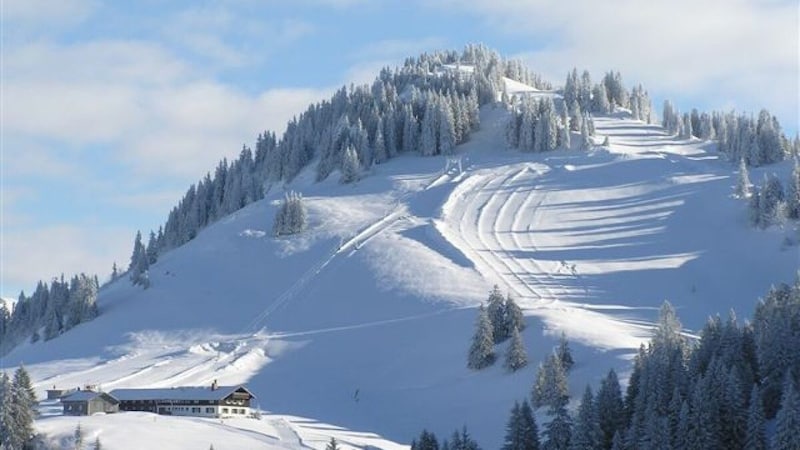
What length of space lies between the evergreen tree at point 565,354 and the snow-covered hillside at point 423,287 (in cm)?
63

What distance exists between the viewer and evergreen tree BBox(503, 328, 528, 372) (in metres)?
87.3

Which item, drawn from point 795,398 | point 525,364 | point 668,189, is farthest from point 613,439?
point 668,189

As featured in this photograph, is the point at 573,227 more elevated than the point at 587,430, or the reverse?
the point at 573,227

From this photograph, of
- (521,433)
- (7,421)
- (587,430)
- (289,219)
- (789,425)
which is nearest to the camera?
(789,425)

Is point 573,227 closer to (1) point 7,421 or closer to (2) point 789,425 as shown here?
(1) point 7,421

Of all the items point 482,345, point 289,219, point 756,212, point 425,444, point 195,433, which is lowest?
point 195,433

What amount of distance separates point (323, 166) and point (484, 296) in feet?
196

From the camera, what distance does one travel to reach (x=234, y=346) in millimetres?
108562

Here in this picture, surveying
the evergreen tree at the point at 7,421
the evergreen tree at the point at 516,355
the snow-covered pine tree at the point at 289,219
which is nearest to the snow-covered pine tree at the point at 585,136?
the snow-covered pine tree at the point at 289,219

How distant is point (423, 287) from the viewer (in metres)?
114

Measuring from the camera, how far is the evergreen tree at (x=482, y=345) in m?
90.6

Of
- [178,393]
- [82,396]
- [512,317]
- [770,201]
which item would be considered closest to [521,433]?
[512,317]

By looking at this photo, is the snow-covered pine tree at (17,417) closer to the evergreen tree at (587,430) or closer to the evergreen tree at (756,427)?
the evergreen tree at (587,430)

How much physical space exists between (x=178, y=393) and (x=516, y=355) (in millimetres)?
24345
